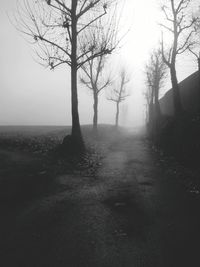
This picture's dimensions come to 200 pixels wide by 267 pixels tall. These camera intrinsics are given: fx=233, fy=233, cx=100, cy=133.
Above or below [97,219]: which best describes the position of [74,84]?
above

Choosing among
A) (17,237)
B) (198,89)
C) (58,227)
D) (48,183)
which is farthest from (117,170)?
(198,89)

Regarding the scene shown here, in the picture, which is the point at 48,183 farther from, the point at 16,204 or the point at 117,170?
the point at 117,170

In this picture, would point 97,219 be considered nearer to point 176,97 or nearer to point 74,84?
point 74,84

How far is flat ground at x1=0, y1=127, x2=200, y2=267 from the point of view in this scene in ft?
13.4

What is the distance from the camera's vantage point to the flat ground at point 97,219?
13.4 feet

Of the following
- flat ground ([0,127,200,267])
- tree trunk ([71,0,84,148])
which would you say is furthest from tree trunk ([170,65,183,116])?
flat ground ([0,127,200,267])

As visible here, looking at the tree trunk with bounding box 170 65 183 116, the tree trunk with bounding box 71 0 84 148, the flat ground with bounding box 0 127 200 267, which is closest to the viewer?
the flat ground with bounding box 0 127 200 267

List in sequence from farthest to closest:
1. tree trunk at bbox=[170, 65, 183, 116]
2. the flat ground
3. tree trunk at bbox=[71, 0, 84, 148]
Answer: tree trunk at bbox=[170, 65, 183, 116]
tree trunk at bbox=[71, 0, 84, 148]
the flat ground

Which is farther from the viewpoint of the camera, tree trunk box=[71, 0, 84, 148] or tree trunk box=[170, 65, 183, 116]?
tree trunk box=[170, 65, 183, 116]

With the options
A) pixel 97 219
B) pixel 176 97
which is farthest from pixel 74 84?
pixel 97 219

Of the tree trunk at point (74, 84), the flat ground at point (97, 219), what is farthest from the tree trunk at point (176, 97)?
the flat ground at point (97, 219)

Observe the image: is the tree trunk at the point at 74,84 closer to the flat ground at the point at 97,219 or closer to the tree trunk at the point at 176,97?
the flat ground at the point at 97,219

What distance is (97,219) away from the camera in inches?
220

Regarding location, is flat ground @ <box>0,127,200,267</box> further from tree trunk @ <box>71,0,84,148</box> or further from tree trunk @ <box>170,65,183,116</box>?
tree trunk @ <box>170,65,183,116</box>
